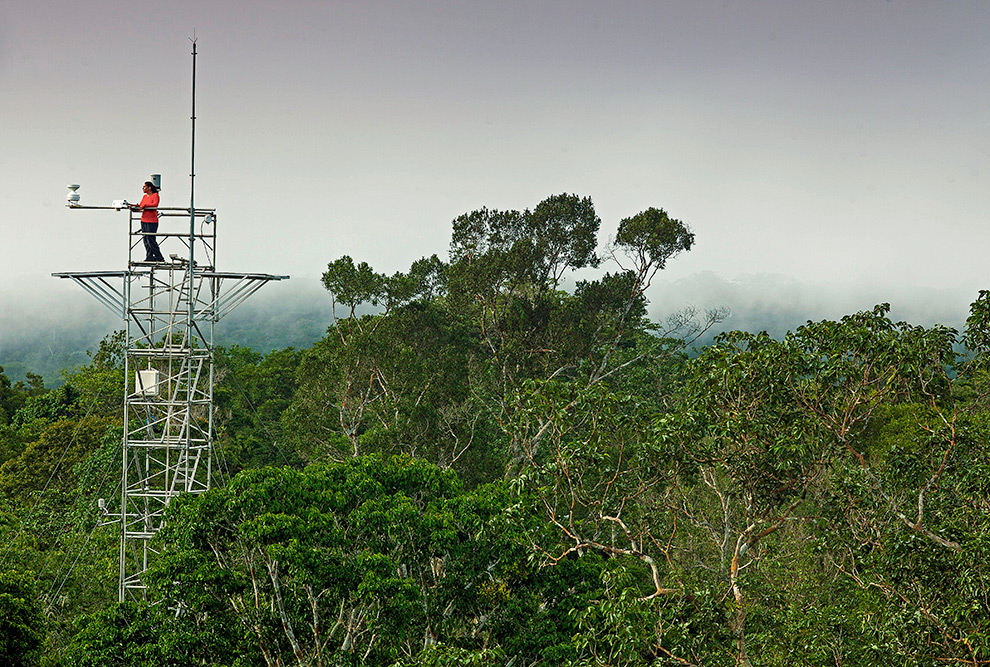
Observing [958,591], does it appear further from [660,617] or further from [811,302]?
[811,302]

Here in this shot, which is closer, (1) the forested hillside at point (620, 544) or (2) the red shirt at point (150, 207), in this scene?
(1) the forested hillside at point (620, 544)

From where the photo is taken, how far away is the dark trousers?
15.6 metres

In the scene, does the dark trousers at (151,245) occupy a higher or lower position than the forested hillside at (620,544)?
higher

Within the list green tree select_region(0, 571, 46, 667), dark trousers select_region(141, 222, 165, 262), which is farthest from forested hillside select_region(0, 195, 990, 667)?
dark trousers select_region(141, 222, 165, 262)

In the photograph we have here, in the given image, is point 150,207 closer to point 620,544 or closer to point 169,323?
point 169,323

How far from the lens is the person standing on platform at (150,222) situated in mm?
15461

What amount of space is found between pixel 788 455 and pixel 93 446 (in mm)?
26235

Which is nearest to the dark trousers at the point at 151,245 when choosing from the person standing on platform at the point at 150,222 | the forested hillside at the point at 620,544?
the person standing on platform at the point at 150,222

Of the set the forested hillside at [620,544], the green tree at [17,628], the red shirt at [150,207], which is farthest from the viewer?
the red shirt at [150,207]

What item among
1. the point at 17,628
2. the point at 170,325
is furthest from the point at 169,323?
the point at 17,628

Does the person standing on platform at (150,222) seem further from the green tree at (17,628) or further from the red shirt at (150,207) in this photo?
the green tree at (17,628)

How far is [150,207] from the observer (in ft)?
50.5

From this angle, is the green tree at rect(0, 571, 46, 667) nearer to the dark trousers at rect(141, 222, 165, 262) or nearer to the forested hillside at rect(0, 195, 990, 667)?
the forested hillside at rect(0, 195, 990, 667)

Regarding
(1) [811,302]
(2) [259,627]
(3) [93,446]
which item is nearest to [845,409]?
(2) [259,627]
